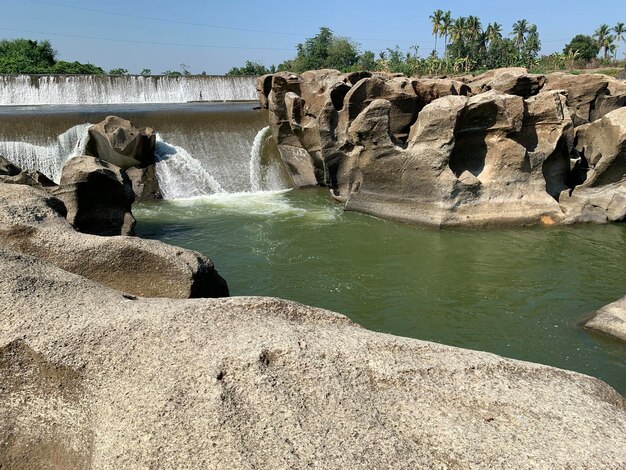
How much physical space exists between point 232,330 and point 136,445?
2.55ft

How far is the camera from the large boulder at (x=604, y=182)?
11.6 metres

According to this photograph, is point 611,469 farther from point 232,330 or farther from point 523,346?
point 523,346

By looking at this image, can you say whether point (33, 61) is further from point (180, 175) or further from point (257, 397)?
point (257, 397)

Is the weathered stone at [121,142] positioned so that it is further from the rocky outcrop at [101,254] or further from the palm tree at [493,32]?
the palm tree at [493,32]

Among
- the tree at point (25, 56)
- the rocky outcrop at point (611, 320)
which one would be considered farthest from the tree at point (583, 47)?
the rocky outcrop at point (611, 320)

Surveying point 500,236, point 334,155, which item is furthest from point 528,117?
point 334,155

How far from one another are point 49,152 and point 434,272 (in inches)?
439

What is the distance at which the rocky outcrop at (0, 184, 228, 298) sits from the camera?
4379 millimetres

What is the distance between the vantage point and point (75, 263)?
4.38 m

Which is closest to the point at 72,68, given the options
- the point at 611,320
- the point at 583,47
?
the point at 611,320

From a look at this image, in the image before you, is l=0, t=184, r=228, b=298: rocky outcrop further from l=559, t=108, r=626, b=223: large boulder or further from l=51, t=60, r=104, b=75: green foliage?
l=51, t=60, r=104, b=75: green foliage

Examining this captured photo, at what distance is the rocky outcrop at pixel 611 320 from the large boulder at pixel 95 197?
7.16 meters

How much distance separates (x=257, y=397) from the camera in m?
2.43

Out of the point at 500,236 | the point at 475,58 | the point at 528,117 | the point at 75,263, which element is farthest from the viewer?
the point at 475,58
